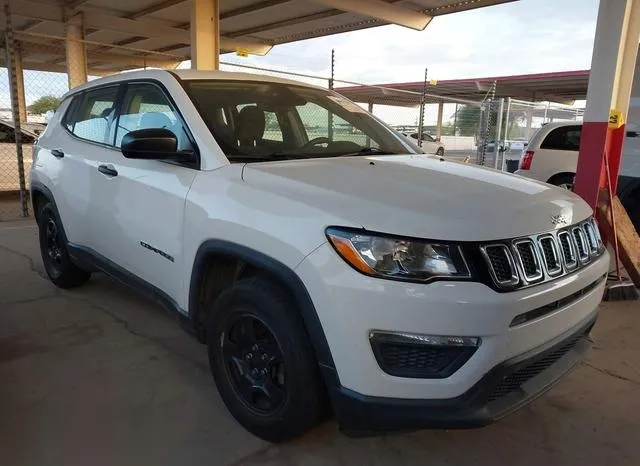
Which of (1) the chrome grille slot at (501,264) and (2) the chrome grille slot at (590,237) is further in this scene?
(2) the chrome grille slot at (590,237)

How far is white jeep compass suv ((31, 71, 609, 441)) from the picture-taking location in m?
1.87

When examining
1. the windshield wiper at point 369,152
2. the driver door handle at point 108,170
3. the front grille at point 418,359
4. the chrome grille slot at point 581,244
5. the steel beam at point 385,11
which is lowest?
the front grille at point 418,359

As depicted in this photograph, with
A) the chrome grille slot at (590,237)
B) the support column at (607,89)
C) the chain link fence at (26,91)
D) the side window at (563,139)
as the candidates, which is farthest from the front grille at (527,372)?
the side window at (563,139)

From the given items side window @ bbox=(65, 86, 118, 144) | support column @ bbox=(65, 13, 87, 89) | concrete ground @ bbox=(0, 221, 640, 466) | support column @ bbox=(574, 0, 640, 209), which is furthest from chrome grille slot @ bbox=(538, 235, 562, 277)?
support column @ bbox=(65, 13, 87, 89)

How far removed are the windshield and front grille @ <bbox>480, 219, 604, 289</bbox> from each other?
1330mm

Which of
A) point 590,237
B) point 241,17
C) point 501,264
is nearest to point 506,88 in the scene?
point 241,17

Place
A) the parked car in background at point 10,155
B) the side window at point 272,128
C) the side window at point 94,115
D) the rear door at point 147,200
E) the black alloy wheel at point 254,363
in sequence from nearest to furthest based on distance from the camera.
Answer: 1. the black alloy wheel at point 254,363
2. the rear door at point 147,200
3. the side window at point 272,128
4. the side window at point 94,115
5. the parked car in background at point 10,155

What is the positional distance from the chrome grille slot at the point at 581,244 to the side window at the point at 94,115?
3.00 meters

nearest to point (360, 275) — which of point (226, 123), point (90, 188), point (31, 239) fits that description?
point (226, 123)

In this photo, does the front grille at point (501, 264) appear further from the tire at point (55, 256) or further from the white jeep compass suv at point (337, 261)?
the tire at point (55, 256)

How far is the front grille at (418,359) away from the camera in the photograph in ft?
6.11

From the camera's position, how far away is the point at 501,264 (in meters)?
1.91

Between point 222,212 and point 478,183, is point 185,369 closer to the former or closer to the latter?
point 222,212

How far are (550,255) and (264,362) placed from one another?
4.36ft
